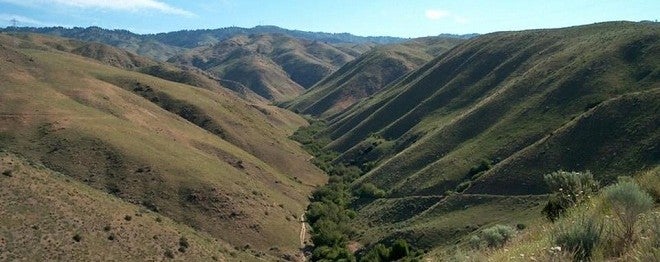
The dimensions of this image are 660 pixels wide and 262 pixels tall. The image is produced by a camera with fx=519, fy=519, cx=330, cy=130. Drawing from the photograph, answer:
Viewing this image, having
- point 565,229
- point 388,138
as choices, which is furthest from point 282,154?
point 565,229

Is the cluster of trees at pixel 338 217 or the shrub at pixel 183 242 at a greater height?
the shrub at pixel 183 242

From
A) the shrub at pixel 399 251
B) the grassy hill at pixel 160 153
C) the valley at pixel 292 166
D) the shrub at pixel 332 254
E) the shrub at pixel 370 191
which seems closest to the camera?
the valley at pixel 292 166

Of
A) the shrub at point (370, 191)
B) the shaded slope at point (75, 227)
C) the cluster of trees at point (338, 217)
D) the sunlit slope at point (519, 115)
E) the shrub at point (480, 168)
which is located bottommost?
the cluster of trees at point (338, 217)

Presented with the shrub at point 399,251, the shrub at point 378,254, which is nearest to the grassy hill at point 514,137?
the shrub at point 399,251

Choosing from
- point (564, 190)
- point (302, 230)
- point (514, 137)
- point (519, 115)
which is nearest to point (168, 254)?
point (302, 230)

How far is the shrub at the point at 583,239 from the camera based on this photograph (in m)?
9.30

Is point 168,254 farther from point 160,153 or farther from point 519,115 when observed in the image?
point 519,115

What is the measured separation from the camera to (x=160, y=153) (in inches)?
3501

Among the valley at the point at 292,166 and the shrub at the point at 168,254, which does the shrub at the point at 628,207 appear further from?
the shrub at the point at 168,254

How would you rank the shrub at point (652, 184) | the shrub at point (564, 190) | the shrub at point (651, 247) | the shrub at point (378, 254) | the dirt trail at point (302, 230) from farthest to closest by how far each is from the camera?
1. the dirt trail at point (302, 230)
2. the shrub at point (378, 254)
3. the shrub at point (564, 190)
4. the shrub at point (652, 184)
5. the shrub at point (651, 247)

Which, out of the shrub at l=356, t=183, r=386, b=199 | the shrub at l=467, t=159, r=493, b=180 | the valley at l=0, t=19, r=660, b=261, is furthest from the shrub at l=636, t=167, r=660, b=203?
the shrub at l=356, t=183, r=386, b=199

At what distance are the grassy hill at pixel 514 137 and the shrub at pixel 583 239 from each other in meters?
58.3

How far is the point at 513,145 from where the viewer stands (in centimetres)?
9069

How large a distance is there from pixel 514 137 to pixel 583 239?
88.4 m
